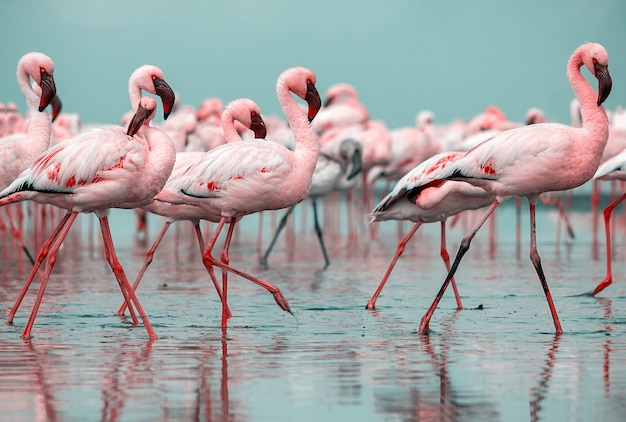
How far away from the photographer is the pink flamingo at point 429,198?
9.54 metres

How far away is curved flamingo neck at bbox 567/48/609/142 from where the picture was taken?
841cm

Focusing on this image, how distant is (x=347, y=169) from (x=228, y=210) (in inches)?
344

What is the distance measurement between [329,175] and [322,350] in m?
8.17

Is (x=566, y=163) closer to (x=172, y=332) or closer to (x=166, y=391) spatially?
(x=172, y=332)

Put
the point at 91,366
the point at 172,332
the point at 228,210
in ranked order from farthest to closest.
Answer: the point at 228,210, the point at 172,332, the point at 91,366

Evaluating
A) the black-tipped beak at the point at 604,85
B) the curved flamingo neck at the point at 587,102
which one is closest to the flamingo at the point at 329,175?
the curved flamingo neck at the point at 587,102

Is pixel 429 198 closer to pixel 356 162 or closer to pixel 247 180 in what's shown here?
pixel 247 180

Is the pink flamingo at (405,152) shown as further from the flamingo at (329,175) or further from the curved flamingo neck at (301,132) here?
the curved flamingo neck at (301,132)

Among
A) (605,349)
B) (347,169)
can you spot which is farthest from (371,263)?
(605,349)

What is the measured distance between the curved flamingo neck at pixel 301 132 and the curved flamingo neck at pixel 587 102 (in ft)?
6.42

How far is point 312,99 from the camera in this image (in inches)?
371

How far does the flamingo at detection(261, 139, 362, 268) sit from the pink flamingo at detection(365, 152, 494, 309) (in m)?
3.75

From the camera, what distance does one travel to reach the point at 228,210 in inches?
351

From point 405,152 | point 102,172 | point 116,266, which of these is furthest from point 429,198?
point 405,152
